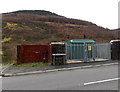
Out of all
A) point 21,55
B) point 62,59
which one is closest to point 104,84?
point 62,59

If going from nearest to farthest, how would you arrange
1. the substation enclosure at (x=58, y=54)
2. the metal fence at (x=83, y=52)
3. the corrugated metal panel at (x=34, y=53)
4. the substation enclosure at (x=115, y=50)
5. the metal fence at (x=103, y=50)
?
the substation enclosure at (x=58, y=54)
the corrugated metal panel at (x=34, y=53)
the metal fence at (x=83, y=52)
the substation enclosure at (x=115, y=50)
the metal fence at (x=103, y=50)

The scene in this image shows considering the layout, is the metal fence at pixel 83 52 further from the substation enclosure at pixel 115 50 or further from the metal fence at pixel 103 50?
the substation enclosure at pixel 115 50

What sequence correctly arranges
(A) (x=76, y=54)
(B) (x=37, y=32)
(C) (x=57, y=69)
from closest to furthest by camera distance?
(C) (x=57, y=69)
(A) (x=76, y=54)
(B) (x=37, y=32)

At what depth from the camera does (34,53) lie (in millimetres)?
16906

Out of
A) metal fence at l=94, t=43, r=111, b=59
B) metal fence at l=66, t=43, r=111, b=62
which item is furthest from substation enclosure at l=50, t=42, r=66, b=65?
metal fence at l=94, t=43, r=111, b=59

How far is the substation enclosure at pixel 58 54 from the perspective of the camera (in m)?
15.0

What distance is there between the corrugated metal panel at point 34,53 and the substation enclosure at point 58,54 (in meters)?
1.23

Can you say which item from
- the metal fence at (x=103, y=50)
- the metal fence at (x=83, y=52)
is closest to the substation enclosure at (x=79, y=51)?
the metal fence at (x=83, y=52)

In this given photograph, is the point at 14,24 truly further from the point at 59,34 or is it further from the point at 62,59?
the point at 62,59

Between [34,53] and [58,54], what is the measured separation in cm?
274

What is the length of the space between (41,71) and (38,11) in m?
91.7

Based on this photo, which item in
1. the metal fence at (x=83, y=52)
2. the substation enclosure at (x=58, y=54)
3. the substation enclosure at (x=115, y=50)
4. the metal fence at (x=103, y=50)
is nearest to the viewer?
the substation enclosure at (x=58, y=54)

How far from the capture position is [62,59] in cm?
1541

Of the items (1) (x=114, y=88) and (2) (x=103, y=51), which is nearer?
(1) (x=114, y=88)
